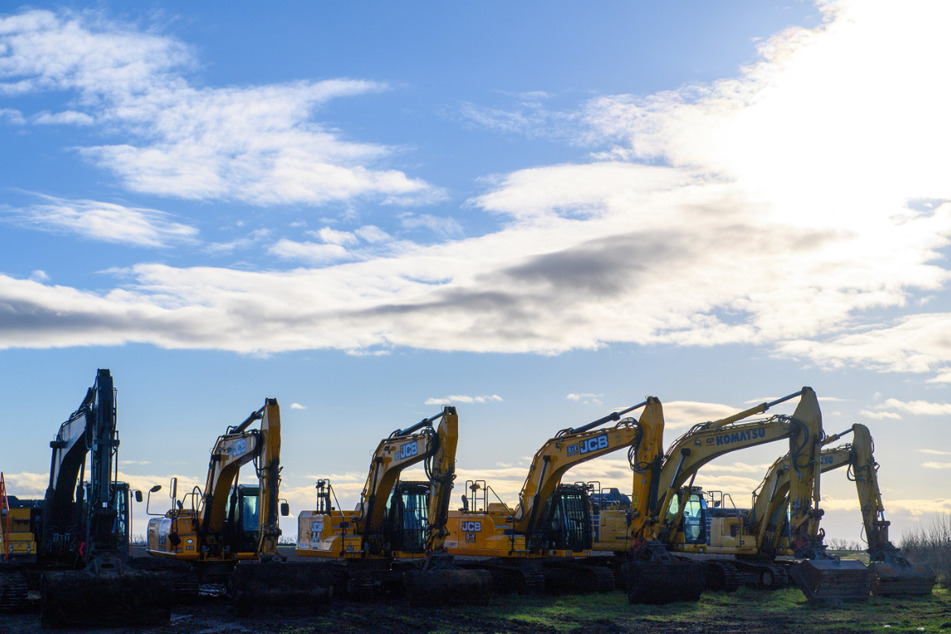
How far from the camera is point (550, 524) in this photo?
2709cm

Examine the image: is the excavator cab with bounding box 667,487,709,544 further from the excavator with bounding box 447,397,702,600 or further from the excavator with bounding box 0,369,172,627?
the excavator with bounding box 0,369,172,627

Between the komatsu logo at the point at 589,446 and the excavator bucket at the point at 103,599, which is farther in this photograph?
the komatsu logo at the point at 589,446

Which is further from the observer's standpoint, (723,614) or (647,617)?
(723,614)

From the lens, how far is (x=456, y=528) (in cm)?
2714

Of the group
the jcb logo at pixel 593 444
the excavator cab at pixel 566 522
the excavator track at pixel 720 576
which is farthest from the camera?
the excavator track at pixel 720 576

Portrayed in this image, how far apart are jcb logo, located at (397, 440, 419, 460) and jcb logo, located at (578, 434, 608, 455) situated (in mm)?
4762

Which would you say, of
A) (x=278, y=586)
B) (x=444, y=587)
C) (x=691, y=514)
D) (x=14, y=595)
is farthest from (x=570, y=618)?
(x=14, y=595)

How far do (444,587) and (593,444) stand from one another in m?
6.73

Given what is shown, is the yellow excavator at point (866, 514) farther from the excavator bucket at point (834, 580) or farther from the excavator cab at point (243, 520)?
the excavator cab at point (243, 520)

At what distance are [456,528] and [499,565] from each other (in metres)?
1.76

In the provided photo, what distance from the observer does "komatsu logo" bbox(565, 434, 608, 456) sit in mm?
26594

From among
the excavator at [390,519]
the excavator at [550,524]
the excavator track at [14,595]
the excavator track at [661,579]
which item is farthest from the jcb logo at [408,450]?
the excavator track at [14,595]

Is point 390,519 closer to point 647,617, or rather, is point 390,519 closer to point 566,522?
point 566,522

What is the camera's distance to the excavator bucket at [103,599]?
17875 mm
